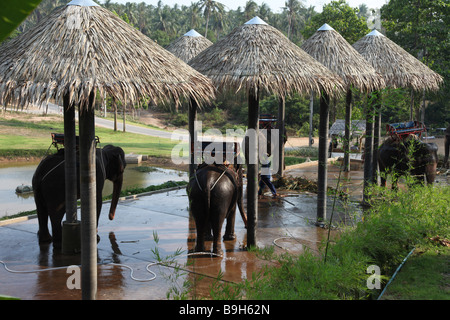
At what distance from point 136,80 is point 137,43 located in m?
0.63

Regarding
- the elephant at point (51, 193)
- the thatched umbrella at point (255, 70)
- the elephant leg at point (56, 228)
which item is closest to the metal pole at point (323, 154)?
the thatched umbrella at point (255, 70)

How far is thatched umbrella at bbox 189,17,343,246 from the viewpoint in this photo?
20.7ft

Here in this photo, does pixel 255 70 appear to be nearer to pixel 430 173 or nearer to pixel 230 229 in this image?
pixel 230 229

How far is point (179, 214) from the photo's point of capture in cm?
891

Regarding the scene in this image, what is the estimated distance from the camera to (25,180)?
15.0 metres

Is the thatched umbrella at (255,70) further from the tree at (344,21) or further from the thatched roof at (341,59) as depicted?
the tree at (344,21)

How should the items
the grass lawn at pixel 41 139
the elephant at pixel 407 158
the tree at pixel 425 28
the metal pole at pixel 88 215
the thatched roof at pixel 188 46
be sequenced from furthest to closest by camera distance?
1. the grass lawn at pixel 41 139
2. the tree at pixel 425 28
3. the thatched roof at pixel 188 46
4. the elephant at pixel 407 158
5. the metal pole at pixel 88 215

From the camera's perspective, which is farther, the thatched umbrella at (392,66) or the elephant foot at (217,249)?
the thatched umbrella at (392,66)

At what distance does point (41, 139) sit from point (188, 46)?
1672cm

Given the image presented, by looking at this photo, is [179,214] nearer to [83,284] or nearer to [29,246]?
[29,246]

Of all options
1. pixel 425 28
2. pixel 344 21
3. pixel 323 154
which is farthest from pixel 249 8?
pixel 323 154

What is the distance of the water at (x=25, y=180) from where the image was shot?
37.3 feet

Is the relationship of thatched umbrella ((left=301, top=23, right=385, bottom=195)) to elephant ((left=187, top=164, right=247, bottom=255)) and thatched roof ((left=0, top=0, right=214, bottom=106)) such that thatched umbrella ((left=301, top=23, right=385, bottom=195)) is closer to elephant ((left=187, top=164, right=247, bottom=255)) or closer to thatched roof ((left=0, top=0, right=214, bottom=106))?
elephant ((left=187, top=164, right=247, bottom=255))
